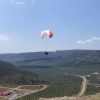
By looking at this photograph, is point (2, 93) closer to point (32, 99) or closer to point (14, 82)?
point (32, 99)

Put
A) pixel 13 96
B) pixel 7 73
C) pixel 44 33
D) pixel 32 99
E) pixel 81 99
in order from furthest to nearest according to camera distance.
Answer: pixel 7 73, pixel 13 96, pixel 32 99, pixel 81 99, pixel 44 33

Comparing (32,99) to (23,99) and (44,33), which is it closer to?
(23,99)

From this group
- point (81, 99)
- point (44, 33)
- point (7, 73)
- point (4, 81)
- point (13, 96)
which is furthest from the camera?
point (7, 73)

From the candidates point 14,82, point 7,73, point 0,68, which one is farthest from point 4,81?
point 0,68

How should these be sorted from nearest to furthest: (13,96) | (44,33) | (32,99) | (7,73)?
(44,33)
(32,99)
(13,96)
(7,73)

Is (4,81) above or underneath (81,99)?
Result: underneath

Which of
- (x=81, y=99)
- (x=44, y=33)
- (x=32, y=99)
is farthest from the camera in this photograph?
(x=32, y=99)

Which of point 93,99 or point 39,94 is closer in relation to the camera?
point 93,99

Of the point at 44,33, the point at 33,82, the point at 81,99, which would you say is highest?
the point at 44,33

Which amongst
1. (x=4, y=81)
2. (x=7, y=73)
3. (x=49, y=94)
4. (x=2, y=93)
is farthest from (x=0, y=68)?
(x=49, y=94)
